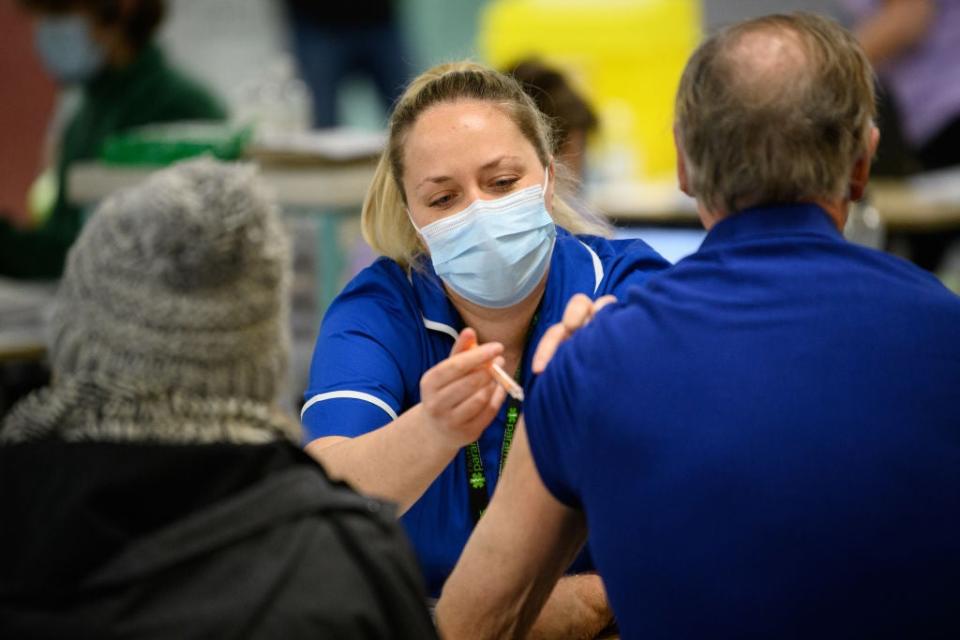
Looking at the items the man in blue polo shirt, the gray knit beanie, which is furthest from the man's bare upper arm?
the gray knit beanie

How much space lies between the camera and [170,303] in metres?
1.15

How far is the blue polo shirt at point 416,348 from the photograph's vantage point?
193 cm

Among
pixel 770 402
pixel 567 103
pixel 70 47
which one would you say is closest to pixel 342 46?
pixel 70 47

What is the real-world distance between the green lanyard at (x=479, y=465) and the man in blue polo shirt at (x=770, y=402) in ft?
1.53

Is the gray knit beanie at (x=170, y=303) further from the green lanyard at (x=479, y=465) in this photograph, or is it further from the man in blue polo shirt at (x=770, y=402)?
the green lanyard at (x=479, y=465)

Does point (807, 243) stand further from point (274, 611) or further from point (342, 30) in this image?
point (342, 30)

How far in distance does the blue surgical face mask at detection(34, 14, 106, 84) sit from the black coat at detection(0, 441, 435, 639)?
11.8 feet

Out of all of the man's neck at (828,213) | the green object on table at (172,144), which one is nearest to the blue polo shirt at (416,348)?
the man's neck at (828,213)

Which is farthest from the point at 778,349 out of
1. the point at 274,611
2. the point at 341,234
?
A: the point at 341,234

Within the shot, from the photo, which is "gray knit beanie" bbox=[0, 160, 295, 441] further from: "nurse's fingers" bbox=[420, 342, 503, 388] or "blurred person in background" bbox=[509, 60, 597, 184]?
"blurred person in background" bbox=[509, 60, 597, 184]

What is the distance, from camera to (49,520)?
108 centimetres

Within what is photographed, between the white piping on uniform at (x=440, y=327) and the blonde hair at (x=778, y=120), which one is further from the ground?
the blonde hair at (x=778, y=120)

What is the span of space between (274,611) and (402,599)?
13 cm

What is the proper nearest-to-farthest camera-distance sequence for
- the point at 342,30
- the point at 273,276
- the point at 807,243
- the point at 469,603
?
the point at 273,276
the point at 807,243
the point at 469,603
the point at 342,30
